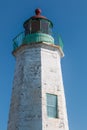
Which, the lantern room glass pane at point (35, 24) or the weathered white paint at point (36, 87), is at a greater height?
the lantern room glass pane at point (35, 24)

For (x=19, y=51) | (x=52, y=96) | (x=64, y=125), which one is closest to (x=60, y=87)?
(x=52, y=96)

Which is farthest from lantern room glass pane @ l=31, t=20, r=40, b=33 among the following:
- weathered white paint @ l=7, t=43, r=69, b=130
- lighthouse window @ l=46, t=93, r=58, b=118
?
lighthouse window @ l=46, t=93, r=58, b=118

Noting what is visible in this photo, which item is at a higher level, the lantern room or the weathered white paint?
the lantern room

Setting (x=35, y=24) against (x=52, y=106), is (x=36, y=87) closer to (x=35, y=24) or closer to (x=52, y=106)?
(x=52, y=106)

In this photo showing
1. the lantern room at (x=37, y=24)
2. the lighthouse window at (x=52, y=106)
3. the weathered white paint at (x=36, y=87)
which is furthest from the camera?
the lantern room at (x=37, y=24)

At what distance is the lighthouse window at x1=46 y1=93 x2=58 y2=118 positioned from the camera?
563 inches

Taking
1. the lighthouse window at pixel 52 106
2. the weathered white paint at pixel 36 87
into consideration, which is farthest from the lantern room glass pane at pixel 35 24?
the lighthouse window at pixel 52 106

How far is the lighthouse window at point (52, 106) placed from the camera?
14.3m

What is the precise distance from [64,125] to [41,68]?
9.90 ft

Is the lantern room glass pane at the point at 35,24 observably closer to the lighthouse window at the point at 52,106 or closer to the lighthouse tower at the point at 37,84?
the lighthouse tower at the point at 37,84

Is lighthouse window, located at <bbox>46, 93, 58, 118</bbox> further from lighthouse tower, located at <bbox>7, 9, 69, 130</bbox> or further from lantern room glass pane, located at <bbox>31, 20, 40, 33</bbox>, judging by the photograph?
lantern room glass pane, located at <bbox>31, 20, 40, 33</bbox>

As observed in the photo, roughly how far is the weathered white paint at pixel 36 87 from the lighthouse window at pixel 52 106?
199 millimetres

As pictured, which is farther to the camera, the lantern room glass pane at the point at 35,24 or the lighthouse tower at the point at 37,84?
the lantern room glass pane at the point at 35,24

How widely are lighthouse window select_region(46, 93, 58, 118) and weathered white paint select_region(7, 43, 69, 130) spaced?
0.20 m
